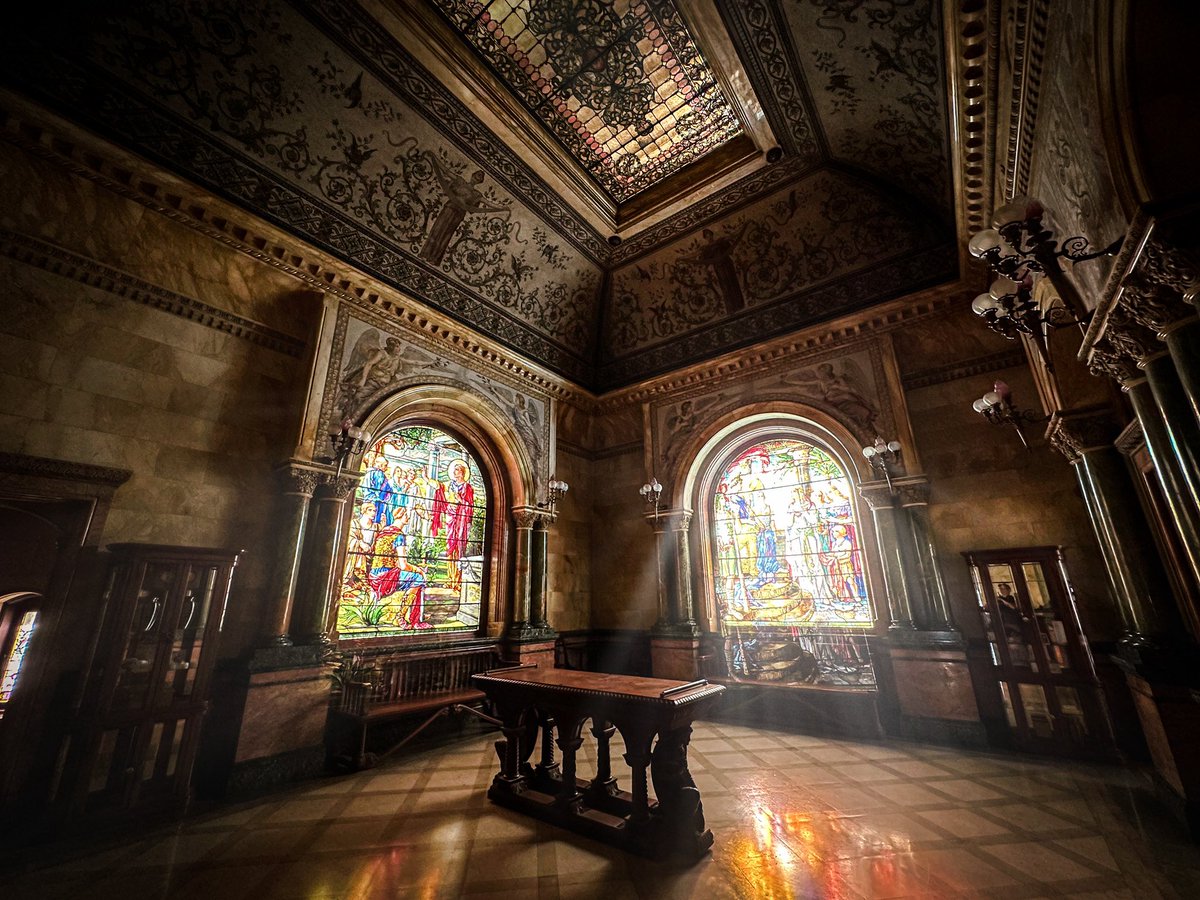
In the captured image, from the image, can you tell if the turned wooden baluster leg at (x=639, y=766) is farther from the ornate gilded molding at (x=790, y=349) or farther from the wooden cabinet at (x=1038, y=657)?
the ornate gilded molding at (x=790, y=349)

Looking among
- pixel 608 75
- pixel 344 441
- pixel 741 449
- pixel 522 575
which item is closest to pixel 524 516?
pixel 522 575

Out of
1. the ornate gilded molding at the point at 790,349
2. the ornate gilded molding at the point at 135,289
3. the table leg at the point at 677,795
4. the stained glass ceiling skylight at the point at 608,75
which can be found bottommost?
the table leg at the point at 677,795

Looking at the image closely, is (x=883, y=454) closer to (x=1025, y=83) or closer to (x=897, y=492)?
(x=897, y=492)

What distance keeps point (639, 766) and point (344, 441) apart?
4.41 m

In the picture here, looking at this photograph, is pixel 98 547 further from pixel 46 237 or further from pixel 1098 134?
pixel 1098 134

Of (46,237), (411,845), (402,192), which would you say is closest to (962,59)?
(402,192)

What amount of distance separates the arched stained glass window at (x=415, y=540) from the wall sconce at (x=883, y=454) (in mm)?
5537

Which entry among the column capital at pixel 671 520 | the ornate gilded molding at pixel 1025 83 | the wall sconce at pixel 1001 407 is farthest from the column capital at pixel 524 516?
the ornate gilded molding at pixel 1025 83

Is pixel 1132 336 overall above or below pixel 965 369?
below

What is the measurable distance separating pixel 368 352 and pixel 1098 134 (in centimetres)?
659

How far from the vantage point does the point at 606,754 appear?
353 centimetres

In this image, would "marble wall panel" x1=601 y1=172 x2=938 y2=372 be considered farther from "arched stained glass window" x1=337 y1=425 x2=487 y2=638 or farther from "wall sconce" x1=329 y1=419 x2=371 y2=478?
"wall sconce" x1=329 y1=419 x2=371 y2=478

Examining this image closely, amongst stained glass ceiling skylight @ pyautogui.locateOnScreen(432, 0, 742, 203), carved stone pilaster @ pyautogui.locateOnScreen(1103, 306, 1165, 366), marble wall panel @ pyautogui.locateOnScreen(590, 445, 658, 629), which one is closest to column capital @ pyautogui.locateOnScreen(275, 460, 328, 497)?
marble wall panel @ pyautogui.locateOnScreen(590, 445, 658, 629)

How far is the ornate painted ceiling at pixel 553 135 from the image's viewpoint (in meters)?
4.36
